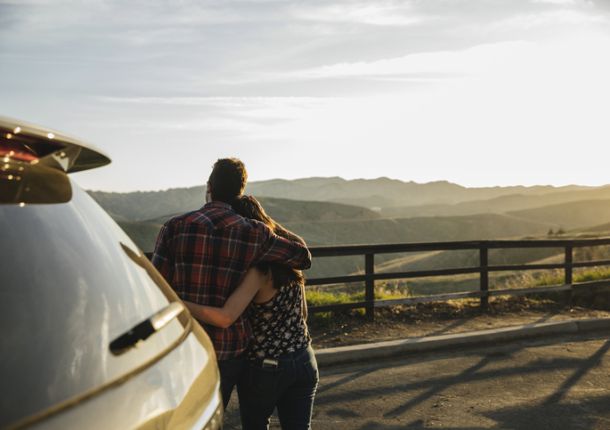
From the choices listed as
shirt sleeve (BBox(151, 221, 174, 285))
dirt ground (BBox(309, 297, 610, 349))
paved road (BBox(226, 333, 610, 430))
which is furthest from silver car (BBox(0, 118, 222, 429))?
dirt ground (BBox(309, 297, 610, 349))

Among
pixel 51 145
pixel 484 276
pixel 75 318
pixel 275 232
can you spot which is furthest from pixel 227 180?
pixel 484 276

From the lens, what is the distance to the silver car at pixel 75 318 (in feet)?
4.36

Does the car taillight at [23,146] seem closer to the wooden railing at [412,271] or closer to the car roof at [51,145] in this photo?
the car roof at [51,145]

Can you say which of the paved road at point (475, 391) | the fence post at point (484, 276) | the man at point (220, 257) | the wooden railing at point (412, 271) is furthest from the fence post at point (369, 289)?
the man at point (220, 257)

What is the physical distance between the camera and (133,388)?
1.53 meters

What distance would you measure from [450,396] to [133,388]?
612 centimetres

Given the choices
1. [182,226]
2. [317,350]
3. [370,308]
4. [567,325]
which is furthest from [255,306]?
[567,325]

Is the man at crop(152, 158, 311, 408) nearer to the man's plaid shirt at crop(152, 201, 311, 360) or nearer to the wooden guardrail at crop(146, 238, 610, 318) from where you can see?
the man's plaid shirt at crop(152, 201, 311, 360)

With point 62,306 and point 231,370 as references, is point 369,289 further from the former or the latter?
point 62,306

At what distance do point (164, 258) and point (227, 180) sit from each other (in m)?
0.46

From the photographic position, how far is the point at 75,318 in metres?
1.50

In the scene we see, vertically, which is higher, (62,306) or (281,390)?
(62,306)

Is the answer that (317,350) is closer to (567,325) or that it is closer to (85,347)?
(567,325)

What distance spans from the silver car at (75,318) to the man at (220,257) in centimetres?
116
